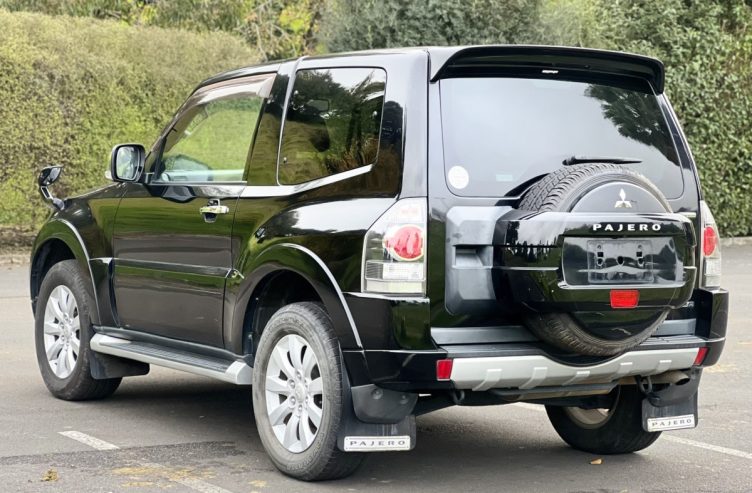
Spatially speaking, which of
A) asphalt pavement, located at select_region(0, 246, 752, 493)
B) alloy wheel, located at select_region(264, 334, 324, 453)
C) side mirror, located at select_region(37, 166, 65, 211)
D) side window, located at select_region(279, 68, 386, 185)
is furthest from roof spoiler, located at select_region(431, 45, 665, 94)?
side mirror, located at select_region(37, 166, 65, 211)

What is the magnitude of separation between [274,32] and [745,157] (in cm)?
1053

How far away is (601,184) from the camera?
5727 mm

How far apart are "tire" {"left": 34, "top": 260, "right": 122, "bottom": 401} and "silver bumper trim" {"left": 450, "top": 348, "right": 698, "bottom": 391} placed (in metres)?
3.07

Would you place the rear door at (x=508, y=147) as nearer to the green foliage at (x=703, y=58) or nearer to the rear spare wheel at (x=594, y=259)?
the rear spare wheel at (x=594, y=259)

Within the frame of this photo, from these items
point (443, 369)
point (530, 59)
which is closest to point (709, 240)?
point (530, 59)

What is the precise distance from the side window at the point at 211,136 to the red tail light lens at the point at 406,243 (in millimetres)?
1536

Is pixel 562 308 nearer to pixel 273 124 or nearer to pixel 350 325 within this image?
pixel 350 325

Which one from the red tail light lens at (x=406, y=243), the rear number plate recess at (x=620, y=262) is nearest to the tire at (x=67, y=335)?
the red tail light lens at (x=406, y=243)

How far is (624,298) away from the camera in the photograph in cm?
567

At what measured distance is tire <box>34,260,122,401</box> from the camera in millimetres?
7949

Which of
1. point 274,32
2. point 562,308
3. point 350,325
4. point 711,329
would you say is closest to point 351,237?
point 350,325

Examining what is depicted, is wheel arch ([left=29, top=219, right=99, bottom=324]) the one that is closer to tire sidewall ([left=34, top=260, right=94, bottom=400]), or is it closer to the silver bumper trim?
tire sidewall ([left=34, top=260, right=94, bottom=400])

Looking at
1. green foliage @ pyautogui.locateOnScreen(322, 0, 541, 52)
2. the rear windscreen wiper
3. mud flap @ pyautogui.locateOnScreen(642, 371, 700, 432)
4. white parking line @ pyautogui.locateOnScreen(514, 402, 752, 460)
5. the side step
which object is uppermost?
green foliage @ pyautogui.locateOnScreen(322, 0, 541, 52)

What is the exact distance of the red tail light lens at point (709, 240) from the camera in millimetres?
6352
